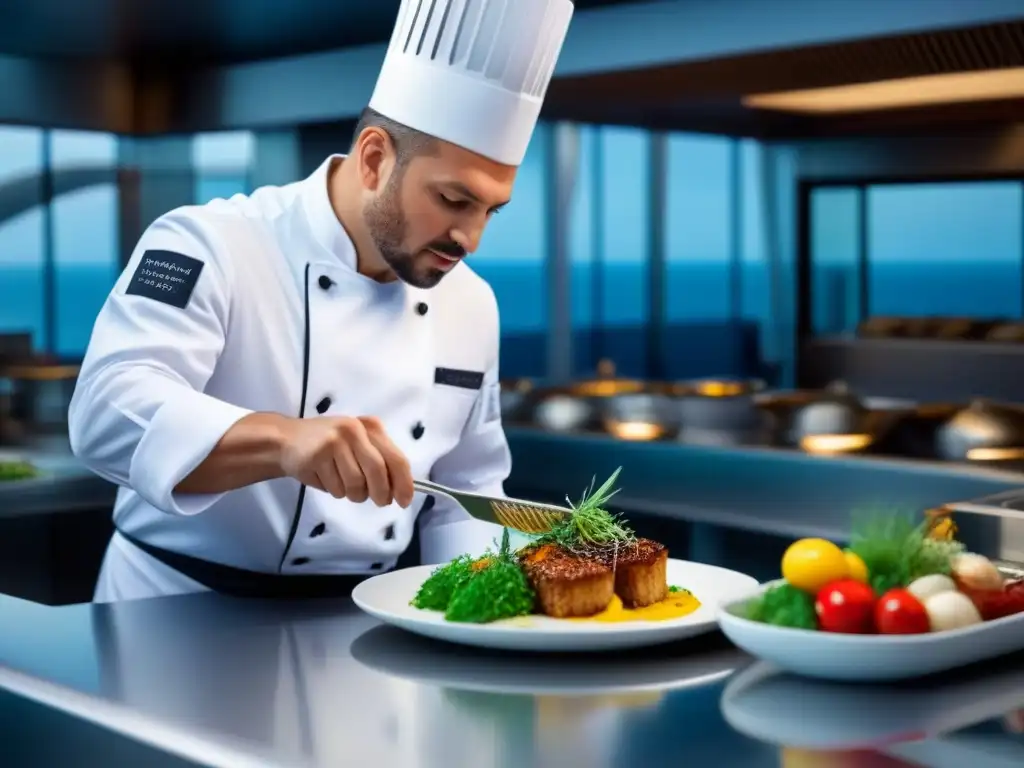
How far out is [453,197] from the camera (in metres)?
1.76

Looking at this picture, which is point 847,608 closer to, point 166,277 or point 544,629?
point 544,629

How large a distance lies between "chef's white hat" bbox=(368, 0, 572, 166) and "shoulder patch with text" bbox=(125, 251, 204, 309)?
321mm

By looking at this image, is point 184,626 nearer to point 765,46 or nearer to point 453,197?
point 453,197

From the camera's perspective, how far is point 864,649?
1267 millimetres

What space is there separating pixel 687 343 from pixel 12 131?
66.2 feet

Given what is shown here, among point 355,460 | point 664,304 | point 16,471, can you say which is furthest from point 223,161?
point 355,460

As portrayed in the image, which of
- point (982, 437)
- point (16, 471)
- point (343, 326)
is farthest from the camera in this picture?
point (16, 471)

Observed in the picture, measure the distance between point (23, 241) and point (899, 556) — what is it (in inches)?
117

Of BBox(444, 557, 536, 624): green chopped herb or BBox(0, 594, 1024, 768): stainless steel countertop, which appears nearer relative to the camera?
BBox(0, 594, 1024, 768): stainless steel countertop

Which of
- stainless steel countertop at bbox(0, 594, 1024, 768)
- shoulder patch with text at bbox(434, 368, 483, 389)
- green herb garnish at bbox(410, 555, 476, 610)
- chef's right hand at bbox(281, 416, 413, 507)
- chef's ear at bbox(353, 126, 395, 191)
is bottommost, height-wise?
stainless steel countertop at bbox(0, 594, 1024, 768)

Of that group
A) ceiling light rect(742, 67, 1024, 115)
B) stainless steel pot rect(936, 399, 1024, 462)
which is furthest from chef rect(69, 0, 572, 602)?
stainless steel pot rect(936, 399, 1024, 462)

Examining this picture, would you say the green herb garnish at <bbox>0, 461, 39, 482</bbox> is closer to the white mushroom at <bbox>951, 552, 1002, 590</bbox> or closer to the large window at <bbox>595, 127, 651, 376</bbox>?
the large window at <bbox>595, 127, 651, 376</bbox>

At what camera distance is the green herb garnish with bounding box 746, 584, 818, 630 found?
1328 millimetres

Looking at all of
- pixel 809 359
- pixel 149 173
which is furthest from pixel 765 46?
pixel 149 173
